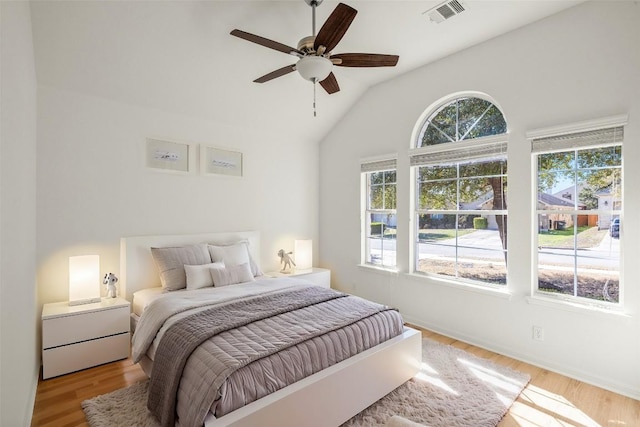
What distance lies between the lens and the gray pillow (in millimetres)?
3191

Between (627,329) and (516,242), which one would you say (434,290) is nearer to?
(516,242)

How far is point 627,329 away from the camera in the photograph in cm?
Result: 244

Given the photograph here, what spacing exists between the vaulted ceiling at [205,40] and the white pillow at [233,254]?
1.61 m

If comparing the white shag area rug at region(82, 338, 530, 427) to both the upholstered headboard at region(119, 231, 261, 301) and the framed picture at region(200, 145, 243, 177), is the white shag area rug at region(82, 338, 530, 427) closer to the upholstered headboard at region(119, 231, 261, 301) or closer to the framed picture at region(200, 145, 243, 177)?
the upholstered headboard at region(119, 231, 261, 301)

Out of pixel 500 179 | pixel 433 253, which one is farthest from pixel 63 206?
pixel 500 179

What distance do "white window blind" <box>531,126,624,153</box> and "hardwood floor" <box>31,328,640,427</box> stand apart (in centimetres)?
192

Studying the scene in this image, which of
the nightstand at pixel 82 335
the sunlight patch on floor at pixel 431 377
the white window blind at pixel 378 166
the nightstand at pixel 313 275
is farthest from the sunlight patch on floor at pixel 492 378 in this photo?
the nightstand at pixel 82 335

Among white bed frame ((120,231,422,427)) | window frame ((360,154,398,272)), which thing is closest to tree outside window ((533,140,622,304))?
white bed frame ((120,231,422,427))

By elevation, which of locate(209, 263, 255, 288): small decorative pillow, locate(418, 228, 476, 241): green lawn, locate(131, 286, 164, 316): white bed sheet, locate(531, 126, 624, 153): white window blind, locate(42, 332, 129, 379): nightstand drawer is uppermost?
locate(531, 126, 624, 153): white window blind

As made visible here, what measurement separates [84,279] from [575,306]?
14.1 ft

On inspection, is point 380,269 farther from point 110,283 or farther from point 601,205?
point 110,283

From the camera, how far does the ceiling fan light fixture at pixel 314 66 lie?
224 centimetres

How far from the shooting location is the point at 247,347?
6.18 ft

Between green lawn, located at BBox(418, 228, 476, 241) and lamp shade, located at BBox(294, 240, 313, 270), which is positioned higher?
green lawn, located at BBox(418, 228, 476, 241)
